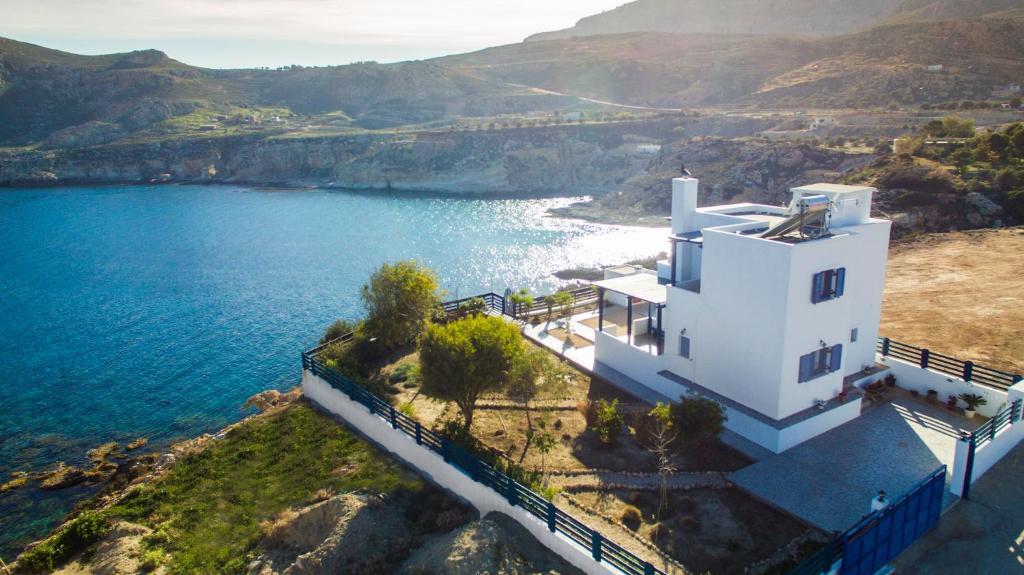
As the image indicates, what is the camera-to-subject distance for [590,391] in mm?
23266

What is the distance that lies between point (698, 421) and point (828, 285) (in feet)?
19.5

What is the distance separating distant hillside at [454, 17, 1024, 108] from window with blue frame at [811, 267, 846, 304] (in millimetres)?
88995

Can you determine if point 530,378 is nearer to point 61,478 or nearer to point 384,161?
point 61,478

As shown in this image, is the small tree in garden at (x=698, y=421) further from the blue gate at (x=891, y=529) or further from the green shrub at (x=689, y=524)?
the blue gate at (x=891, y=529)

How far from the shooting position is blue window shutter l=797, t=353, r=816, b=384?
19.0 m

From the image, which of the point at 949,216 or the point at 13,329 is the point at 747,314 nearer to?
the point at 949,216

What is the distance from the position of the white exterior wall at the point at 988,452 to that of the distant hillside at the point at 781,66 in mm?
89423

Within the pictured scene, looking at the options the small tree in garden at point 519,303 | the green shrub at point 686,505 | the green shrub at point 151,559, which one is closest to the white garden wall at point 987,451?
the green shrub at point 686,505

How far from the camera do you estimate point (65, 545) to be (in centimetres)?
1841

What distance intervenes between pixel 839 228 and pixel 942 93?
3472 inches

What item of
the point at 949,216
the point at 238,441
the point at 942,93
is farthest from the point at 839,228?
the point at 942,93

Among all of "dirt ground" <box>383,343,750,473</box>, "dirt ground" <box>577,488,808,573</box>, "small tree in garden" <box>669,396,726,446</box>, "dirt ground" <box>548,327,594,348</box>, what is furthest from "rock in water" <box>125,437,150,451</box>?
"small tree in garden" <box>669,396,726,446</box>

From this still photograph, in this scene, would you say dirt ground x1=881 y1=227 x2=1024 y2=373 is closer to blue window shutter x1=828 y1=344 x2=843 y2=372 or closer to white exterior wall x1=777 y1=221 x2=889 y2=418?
white exterior wall x1=777 y1=221 x2=889 y2=418

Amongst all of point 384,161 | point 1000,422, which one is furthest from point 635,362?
point 384,161
